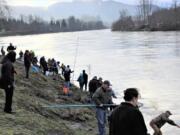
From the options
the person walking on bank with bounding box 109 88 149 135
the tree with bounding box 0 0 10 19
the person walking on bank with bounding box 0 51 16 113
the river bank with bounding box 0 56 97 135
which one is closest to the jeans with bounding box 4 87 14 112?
the person walking on bank with bounding box 0 51 16 113

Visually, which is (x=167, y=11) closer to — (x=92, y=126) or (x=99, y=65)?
(x=99, y=65)

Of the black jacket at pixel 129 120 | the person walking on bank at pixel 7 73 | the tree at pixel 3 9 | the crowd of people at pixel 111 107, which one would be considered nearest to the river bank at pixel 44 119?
the crowd of people at pixel 111 107

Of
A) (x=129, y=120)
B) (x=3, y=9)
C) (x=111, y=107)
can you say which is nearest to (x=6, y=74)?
(x=111, y=107)

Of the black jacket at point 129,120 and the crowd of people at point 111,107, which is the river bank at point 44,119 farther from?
the black jacket at point 129,120

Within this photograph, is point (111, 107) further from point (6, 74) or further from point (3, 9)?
point (3, 9)

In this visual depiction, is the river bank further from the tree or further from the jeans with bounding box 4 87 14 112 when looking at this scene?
the tree

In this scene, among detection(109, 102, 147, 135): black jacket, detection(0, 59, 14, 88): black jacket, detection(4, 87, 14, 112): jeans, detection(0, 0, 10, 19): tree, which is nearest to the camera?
detection(109, 102, 147, 135): black jacket

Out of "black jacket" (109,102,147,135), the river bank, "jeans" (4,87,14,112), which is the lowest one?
the river bank

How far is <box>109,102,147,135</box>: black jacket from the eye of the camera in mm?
5555

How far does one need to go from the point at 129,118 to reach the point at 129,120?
0.03 meters

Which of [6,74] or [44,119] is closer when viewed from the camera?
[6,74]

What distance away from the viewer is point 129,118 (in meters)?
5.55

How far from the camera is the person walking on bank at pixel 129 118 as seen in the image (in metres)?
5.56

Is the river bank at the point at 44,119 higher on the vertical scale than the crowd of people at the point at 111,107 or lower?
lower
